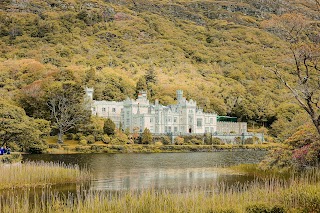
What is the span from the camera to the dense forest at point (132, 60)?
257ft

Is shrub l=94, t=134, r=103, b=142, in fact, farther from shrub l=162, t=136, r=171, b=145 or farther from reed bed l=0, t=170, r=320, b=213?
reed bed l=0, t=170, r=320, b=213

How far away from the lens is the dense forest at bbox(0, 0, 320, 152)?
78250 mm

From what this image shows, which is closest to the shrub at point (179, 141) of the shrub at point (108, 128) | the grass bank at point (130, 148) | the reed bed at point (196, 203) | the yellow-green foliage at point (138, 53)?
the grass bank at point (130, 148)

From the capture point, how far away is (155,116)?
258ft

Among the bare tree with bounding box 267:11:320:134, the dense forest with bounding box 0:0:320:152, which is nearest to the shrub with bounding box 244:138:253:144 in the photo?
the dense forest with bounding box 0:0:320:152

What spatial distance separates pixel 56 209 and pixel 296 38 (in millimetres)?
13233

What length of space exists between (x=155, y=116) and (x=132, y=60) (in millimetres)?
65210

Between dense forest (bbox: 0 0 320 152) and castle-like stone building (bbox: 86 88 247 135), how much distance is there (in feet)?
31.6

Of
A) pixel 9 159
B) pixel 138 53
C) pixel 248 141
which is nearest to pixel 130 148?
pixel 248 141

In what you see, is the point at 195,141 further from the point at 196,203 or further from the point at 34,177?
the point at 196,203

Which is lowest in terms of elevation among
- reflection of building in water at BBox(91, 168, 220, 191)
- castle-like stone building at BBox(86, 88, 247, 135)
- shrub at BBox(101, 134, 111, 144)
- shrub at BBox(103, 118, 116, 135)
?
reflection of building in water at BBox(91, 168, 220, 191)

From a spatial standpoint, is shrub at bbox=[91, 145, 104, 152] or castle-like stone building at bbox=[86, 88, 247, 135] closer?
shrub at bbox=[91, 145, 104, 152]

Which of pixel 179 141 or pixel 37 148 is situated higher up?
pixel 179 141

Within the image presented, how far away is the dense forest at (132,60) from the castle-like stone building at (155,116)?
9628 mm
